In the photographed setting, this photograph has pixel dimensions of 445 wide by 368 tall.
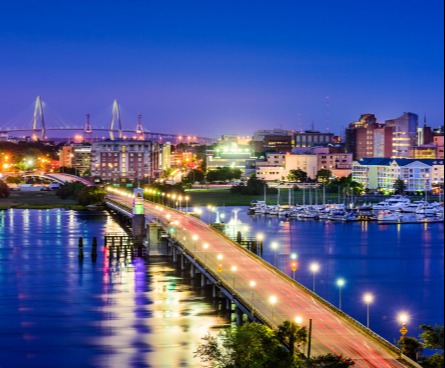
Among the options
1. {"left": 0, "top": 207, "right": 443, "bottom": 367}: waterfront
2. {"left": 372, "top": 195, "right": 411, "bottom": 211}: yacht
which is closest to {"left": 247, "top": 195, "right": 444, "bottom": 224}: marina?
{"left": 372, "top": 195, "right": 411, "bottom": 211}: yacht

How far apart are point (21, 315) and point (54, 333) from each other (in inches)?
52.2

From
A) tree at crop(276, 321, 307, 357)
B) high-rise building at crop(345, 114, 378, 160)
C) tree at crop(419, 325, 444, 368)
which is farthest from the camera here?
high-rise building at crop(345, 114, 378, 160)

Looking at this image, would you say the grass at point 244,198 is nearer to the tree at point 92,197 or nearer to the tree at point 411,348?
the tree at point 92,197

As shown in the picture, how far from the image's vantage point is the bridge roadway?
9377 millimetres

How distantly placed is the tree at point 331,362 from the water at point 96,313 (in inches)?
95.0

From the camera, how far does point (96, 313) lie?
13688 millimetres

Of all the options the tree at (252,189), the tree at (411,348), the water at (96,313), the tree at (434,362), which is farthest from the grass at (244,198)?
the tree at (434,362)

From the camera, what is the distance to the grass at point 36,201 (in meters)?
38.3

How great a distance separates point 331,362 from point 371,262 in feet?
39.3

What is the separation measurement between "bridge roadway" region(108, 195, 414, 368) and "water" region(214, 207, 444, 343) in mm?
1190

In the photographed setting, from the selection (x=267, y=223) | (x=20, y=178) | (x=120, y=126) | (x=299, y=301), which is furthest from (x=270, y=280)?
(x=120, y=126)

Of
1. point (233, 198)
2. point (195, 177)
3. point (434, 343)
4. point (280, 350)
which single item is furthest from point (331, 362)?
point (195, 177)

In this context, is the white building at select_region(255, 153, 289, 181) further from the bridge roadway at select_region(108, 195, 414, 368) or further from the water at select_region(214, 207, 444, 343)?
the bridge roadway at select_region(108, 195, 414, 368)

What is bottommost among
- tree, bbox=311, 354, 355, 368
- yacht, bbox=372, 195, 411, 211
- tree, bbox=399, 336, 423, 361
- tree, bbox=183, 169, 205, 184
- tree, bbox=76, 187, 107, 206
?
tree, bbox=399, 336, 423, 361
